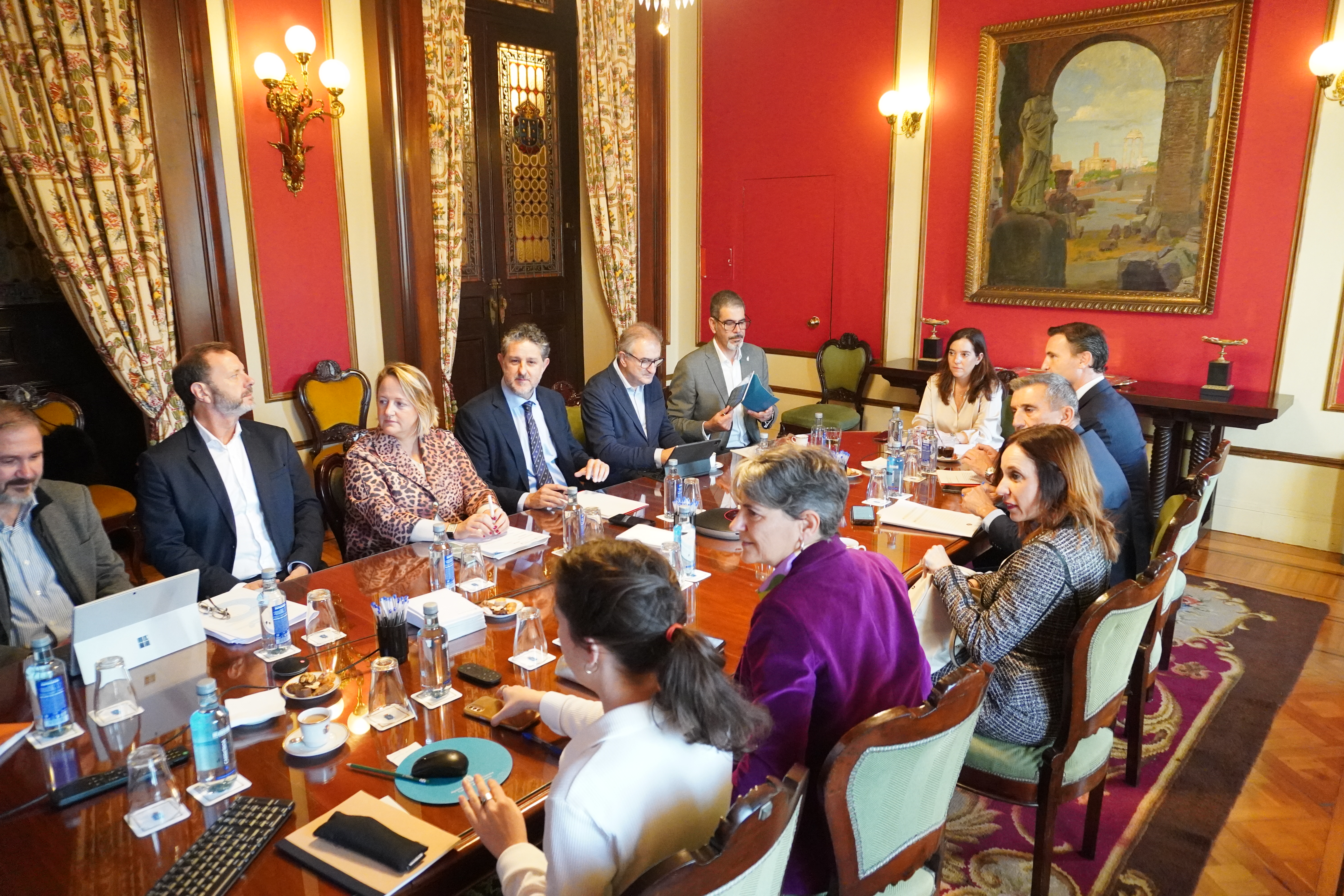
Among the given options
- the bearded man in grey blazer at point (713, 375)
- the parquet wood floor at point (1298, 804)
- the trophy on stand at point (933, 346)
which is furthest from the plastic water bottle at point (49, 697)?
the trophy on stand at point (933, 346)

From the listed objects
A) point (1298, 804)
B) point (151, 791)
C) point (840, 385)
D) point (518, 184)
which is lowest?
point (1298, 804)

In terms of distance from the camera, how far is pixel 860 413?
21.4 feet

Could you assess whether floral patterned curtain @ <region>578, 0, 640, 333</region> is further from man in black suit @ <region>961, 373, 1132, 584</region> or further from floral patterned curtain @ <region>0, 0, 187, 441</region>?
man in black suit @ <region>961, 373, 1132, 584</region>

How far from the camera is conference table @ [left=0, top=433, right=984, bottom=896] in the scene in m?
1.32

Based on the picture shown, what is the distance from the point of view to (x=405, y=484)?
9.90 ft

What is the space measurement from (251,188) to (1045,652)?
4.55 m

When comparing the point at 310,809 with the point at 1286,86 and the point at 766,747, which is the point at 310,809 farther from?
the point at 1286,86

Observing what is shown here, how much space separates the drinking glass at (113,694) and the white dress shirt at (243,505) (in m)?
1.20

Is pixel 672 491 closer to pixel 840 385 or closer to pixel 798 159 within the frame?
pixel 840 385

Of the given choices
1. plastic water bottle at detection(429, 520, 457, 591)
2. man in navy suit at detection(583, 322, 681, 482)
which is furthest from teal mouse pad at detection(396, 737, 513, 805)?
man in navy suit at detection(583, 322, 681, 482)

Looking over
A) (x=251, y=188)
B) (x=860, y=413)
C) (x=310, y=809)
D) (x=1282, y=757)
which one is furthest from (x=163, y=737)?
(x=860, y=413)

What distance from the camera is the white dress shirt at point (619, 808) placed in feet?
3.99

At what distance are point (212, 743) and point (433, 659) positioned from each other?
1.42 ft

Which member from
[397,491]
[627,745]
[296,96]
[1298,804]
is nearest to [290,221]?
[296,96]
